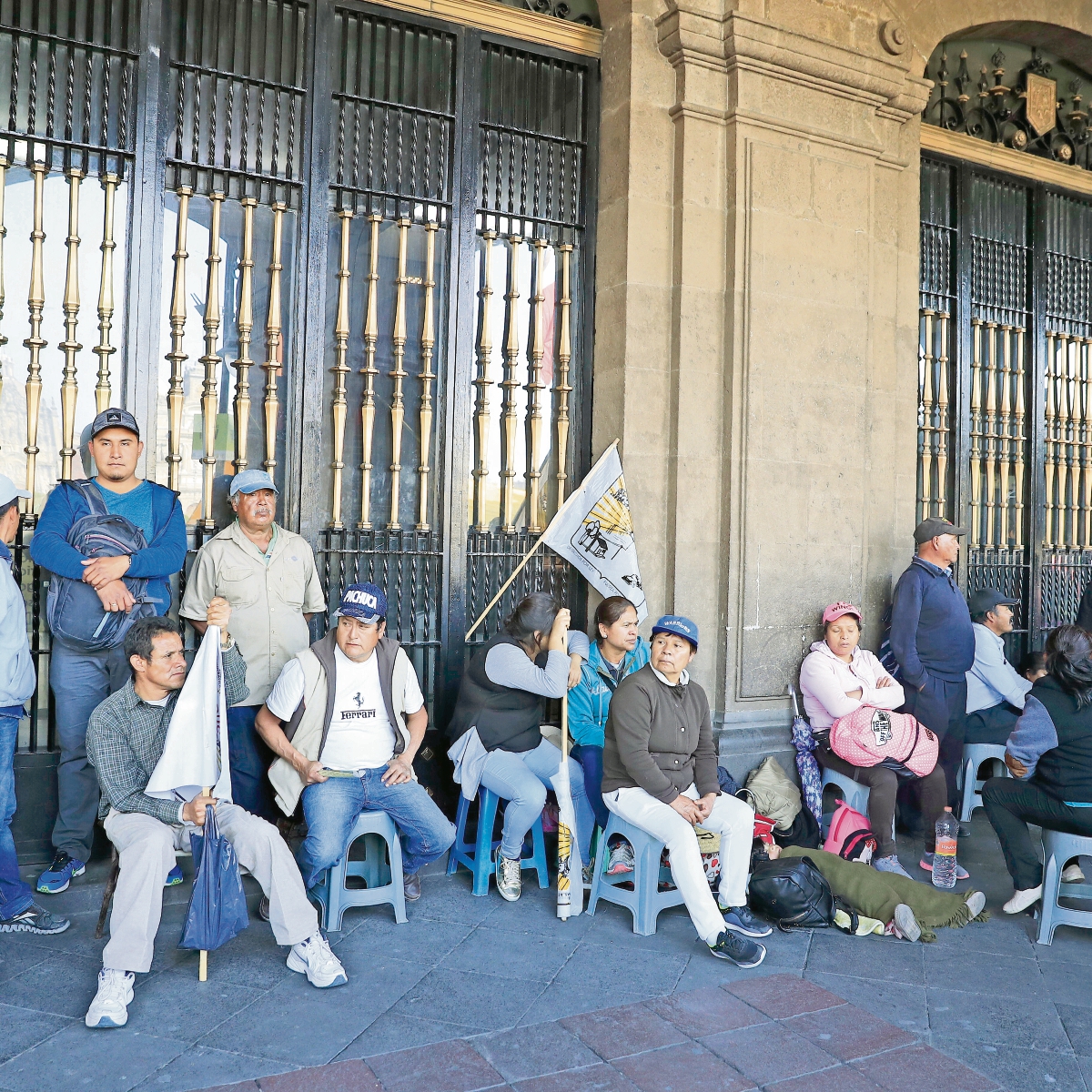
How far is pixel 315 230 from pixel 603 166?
1.74 m

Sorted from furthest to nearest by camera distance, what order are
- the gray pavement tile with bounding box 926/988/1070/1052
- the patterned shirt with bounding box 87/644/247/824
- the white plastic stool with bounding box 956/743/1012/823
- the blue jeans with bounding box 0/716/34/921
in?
the white plastic stool with bounding box 956/743/1012/823
the blue jeans with bounding box 0/716/34/921
the patterned shirt with bounding box 87/644/247/824
the gray pavement tile with bounding box 926/988/1070/1052

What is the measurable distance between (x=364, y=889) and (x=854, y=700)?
108 inches

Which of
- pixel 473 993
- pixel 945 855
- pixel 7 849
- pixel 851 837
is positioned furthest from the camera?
pixel 851 837

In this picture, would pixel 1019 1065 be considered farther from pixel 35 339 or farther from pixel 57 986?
pixel 35 339

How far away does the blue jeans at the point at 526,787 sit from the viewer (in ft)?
15.9

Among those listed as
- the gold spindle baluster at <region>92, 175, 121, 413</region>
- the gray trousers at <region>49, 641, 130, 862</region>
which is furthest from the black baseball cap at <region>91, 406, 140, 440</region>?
the gray trousers at <region>49, 641, 130, 862</region>

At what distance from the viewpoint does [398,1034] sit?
11.4 feet

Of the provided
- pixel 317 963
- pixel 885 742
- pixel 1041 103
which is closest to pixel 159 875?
pixel 317 963

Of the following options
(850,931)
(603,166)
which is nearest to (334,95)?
(603,166)

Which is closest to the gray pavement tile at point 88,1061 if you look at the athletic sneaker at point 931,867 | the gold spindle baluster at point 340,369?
the gold spindle baluster at point 340,369

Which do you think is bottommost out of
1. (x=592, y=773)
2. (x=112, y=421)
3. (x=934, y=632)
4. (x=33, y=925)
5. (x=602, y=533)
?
(x=33, y=925)

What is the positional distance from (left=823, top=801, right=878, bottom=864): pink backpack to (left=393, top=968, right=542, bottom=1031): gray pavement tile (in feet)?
6.77

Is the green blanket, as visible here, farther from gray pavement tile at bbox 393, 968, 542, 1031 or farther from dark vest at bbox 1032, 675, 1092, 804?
gray pavement tile at bbox 393, 968, 542, 1031

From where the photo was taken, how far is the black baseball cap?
478cm
